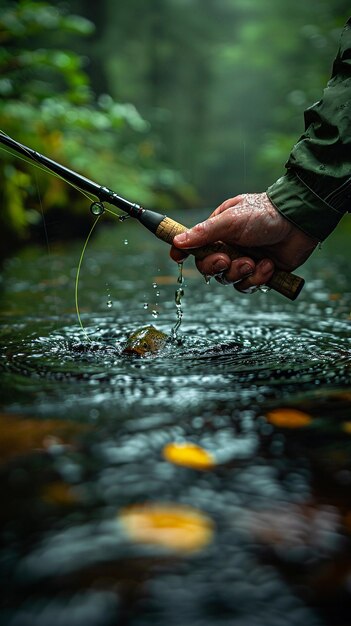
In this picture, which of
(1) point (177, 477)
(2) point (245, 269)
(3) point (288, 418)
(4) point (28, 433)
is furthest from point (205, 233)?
(1) point (177, 477)

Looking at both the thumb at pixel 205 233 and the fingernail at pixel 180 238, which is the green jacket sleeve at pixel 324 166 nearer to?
the thumb at pixel 205 233

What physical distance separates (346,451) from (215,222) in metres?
1.06

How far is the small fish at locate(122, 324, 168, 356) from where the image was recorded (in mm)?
1990

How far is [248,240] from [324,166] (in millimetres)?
358

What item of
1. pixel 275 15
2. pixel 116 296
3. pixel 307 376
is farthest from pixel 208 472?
pixel 275 15

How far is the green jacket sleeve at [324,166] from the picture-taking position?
1995mm

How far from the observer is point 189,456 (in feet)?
3.69

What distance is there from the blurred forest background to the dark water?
1071mm

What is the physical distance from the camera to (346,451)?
45.3 inches

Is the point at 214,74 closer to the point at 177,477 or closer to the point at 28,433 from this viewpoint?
the point at 28,433

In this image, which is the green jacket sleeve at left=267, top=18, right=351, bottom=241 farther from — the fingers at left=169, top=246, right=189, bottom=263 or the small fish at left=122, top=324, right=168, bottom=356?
the small fish at left=122, top=324, right=168, bottom=356

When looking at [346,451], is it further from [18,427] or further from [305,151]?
[305,151]

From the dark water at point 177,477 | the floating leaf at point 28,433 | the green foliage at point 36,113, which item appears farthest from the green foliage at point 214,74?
the floating leaf at point 28,433

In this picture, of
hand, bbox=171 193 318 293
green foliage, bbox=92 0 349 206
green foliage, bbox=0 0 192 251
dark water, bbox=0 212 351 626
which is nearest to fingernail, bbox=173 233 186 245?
hand, bbox=171 193 318 293
